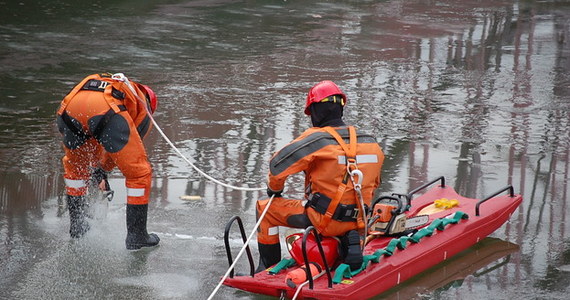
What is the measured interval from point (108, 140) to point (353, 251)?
7.54 feet

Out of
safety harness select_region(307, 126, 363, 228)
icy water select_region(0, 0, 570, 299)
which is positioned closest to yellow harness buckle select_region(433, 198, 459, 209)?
icy water select_region(0, 0, 570, 299)

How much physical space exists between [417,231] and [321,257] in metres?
1.19

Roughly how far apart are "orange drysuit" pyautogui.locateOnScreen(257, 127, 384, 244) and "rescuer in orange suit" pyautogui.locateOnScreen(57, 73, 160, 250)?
146 cm

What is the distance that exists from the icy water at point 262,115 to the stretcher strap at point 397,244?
31cm

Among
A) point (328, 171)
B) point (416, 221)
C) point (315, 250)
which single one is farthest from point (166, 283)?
point (416, 221)

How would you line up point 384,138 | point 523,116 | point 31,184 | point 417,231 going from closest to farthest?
point 417,231 < point 31,184 < point 384,138 < point 523,116

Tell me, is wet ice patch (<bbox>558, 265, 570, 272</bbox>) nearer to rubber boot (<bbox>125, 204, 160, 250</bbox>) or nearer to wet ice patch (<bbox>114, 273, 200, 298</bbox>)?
wet ice patch (<bbox>114, 273, 200, 298</bbox>)

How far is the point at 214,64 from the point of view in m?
15.0

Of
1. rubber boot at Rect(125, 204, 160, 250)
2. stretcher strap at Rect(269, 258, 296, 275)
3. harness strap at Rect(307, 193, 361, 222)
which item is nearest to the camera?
harness strap at Rect(307, 193, 361, 222)

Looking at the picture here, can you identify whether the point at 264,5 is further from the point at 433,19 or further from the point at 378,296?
the point at 378,296

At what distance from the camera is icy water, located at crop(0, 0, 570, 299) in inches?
289

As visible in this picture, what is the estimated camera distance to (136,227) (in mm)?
7641

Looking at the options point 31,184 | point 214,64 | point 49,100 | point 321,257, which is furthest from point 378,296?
point 214,64

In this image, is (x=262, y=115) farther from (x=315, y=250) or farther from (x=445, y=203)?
(x=315, y=250)
